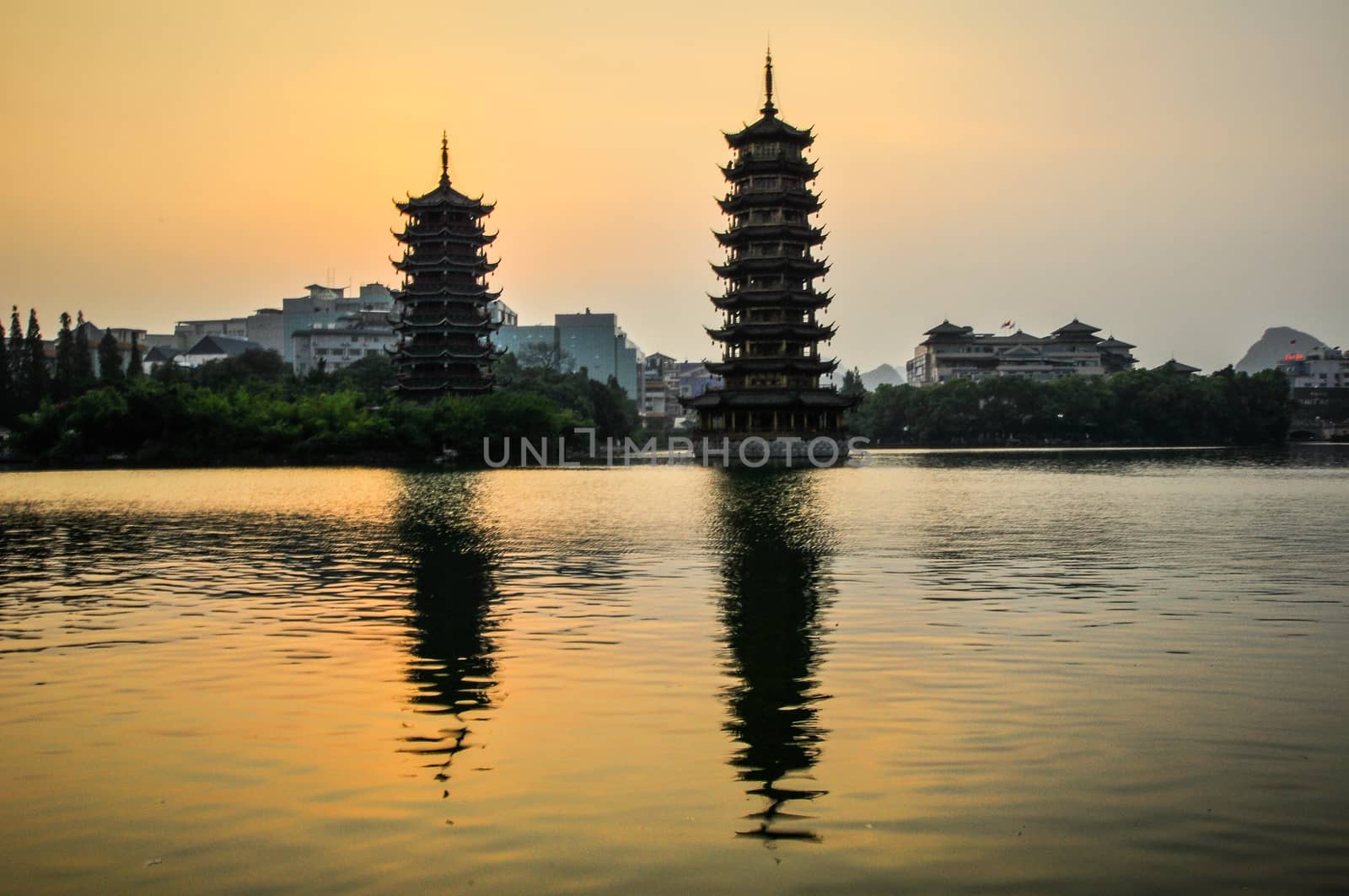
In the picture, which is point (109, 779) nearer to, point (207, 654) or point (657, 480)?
point (207, 654)

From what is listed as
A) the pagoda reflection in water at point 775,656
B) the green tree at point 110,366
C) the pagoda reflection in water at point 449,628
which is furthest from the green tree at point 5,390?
the pagoda reflection in water at point 775,656

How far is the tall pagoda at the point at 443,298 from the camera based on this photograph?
79.8m

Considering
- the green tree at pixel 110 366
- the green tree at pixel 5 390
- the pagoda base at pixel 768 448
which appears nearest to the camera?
the pagoda base at pixel 768 448

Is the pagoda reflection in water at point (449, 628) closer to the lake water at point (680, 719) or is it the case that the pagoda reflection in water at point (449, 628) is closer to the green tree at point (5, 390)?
the lake water at point (680, 719)

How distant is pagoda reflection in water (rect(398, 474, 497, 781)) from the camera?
9.41 meters

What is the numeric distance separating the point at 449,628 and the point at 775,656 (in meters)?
4.33

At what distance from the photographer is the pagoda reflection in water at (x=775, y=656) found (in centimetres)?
783

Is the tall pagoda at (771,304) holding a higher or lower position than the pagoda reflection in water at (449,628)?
higher

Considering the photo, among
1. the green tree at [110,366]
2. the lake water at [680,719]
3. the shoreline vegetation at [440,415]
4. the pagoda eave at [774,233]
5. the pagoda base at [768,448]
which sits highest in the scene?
the pagoda eave at [774,233]

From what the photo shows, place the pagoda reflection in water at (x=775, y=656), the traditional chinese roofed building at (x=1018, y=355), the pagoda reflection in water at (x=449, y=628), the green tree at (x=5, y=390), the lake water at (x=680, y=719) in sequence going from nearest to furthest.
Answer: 1. the lake water at (x=680, y=719)
2. the pagoda reflection in water at (x=775, y=656)
3. the pagoda reflection in water at (x=449, y=628)
4. the green tree at (x=5, y=390)
5. the traditional chinese roofed building at (x=1018, y=355)

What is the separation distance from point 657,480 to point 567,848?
4485 centimetres

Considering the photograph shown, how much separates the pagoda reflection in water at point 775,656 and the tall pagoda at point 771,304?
4768 centimetres

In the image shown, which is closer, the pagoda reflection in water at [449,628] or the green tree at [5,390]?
the pagoda reflection in water at [449,628]

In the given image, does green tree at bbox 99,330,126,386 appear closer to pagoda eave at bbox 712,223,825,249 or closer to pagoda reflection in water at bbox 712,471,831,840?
pagoda eave at bbox 712,223,825,249
